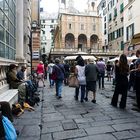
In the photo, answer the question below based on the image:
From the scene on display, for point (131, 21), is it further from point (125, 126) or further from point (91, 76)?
point (125, 126)

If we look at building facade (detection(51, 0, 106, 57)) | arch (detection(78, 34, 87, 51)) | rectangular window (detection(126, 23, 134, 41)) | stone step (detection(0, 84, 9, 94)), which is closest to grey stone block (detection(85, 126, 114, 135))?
stone step (detection(0, 84, 9, 94))

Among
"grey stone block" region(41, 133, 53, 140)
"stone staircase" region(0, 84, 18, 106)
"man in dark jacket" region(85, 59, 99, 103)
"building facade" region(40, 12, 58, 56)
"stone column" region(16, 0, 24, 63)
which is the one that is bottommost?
"grey stone block" region(41, 133, 53, 140)

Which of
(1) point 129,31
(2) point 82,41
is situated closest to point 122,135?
(1) point 129,31

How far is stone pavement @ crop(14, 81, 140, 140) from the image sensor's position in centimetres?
555

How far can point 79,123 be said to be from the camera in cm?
657

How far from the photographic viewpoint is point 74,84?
10.2 meters

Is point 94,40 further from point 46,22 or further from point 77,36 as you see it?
point 46,22

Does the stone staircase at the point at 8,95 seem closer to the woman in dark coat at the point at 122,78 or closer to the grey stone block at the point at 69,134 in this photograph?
the grey stone block at the point at 69,134

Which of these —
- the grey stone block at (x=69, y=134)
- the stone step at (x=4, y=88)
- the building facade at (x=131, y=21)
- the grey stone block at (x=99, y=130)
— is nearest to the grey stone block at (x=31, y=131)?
the grey stone block at (x=69, y=134)

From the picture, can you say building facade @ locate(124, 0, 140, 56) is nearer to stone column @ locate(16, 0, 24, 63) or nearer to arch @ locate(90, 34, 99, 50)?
stone column @ locate(16, 0, 24, 63)

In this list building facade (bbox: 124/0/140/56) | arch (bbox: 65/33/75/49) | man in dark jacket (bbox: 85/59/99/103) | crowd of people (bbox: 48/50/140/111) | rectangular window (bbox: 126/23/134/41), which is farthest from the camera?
arch (bbox: 65/33/75/49)

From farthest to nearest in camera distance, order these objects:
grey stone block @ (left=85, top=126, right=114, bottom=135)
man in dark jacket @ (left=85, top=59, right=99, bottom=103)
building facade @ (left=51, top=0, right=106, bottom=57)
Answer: building facade @ (left=51, top=0, right=106, bottom=57)
man in dark jacket @ (left=85, top=59, right=99, bottom=103)
grey stone block @ (left=85, top=126, right=114, bottom=135)

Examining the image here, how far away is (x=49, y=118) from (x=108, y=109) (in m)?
1.97

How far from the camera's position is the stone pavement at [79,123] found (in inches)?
219
